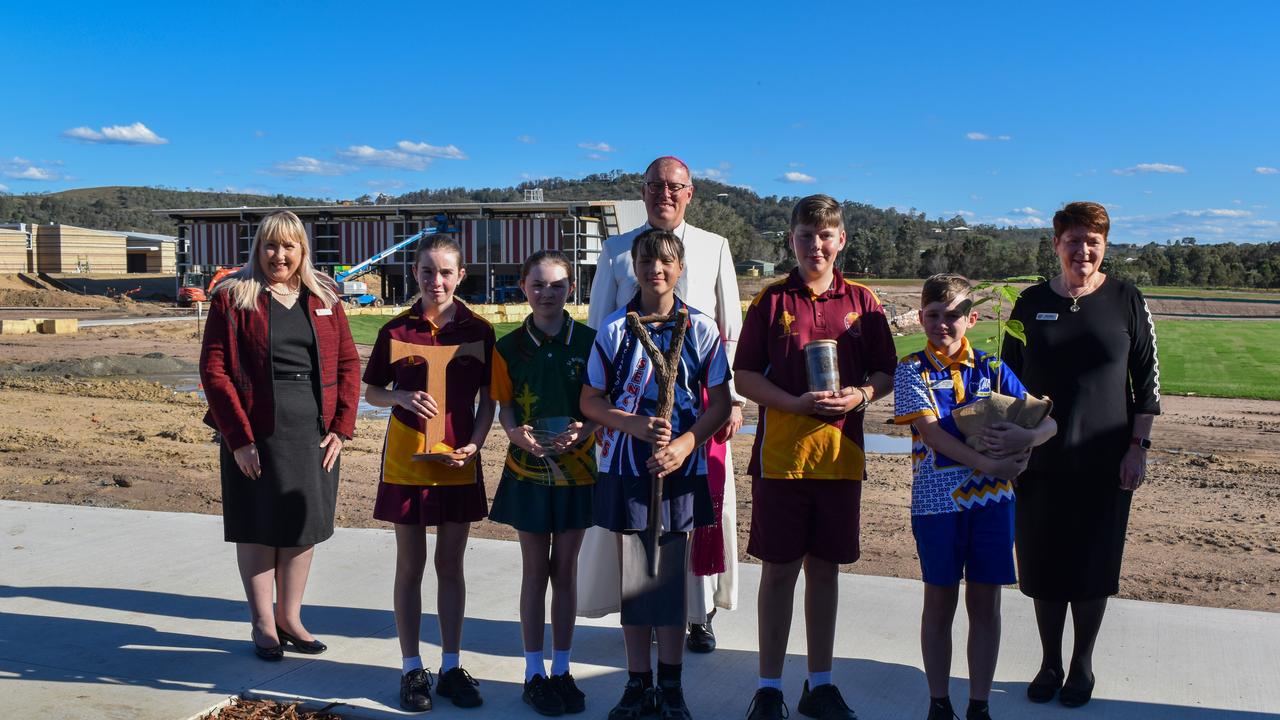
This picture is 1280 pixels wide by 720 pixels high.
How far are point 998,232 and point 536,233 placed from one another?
136 meters

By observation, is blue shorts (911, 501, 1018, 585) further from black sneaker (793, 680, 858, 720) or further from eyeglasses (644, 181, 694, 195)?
eyeglasses (644, 181, 694, 195)

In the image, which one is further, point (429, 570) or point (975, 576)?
point (429, 570)

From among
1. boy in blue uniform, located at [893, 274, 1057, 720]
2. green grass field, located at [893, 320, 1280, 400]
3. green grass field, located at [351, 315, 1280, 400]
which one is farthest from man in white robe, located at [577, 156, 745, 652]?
green grass field, located at [893, 320, 1280, 400]

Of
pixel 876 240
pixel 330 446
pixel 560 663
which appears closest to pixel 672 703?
pixel 560 663

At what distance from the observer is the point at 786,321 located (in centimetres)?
386

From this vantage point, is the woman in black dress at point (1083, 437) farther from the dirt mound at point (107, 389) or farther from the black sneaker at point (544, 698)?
the dirt mound at point (107, 389)

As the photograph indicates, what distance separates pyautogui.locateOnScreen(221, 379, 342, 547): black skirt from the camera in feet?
14.4

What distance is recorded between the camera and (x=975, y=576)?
3650 mm

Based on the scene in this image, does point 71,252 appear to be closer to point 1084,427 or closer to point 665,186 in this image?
point 665,186

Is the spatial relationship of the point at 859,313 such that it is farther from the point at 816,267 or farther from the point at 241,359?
the point at 241,359

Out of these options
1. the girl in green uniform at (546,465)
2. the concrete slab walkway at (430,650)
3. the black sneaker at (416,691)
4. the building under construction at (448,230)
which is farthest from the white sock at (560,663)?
the building under construction at (448,230)

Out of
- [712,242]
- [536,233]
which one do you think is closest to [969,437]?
[712,242]

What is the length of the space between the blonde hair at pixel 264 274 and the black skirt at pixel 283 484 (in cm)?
39

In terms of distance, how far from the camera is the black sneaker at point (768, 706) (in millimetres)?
3801
